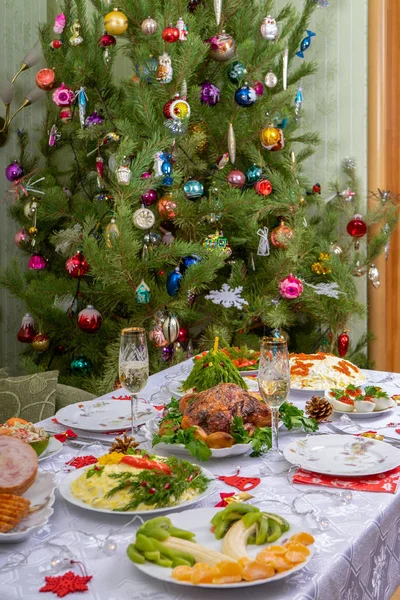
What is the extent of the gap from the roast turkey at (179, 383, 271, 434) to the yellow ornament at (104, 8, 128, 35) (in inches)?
70.1

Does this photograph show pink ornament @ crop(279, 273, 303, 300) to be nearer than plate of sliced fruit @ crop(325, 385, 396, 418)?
No

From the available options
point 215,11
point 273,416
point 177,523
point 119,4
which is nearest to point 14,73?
point 119,4

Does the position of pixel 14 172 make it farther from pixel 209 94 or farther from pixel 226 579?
pixel 226 579

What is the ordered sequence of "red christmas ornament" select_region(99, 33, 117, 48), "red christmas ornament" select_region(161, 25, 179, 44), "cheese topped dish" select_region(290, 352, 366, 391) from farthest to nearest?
"red christmas ornament" select_region(99, 33, 117, 48) < "red christmas ornament" select_region(161, 25, 179, 44) < "cheese topped dish" select_region(290, 352, 366, 391)

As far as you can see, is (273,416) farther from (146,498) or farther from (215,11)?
(215,11)

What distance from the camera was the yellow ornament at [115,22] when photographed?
2664mm

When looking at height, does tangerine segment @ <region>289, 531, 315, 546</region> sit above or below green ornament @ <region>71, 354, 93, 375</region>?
above

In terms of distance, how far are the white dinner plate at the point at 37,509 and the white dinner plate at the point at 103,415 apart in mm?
313

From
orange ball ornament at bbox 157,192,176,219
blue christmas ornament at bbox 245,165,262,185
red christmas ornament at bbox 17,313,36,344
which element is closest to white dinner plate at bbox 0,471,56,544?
orange ball ornament at bbox 157,192,176,219

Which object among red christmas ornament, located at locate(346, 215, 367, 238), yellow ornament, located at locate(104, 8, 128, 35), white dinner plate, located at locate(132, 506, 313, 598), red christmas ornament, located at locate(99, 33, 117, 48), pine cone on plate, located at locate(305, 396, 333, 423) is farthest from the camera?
red christmas ornament, located at locate(346, 215, 367, 238)

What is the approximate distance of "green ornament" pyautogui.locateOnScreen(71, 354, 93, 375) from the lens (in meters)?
3.05

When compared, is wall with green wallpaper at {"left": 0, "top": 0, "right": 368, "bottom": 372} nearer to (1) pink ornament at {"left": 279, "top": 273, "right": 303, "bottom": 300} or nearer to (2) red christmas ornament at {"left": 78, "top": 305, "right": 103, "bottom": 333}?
(1) pink ornament at {"left": 279, "top": 273, "right": 303, "bottom": 300}

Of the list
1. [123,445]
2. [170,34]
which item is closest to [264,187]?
[170,34]

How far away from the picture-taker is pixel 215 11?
107 inches
